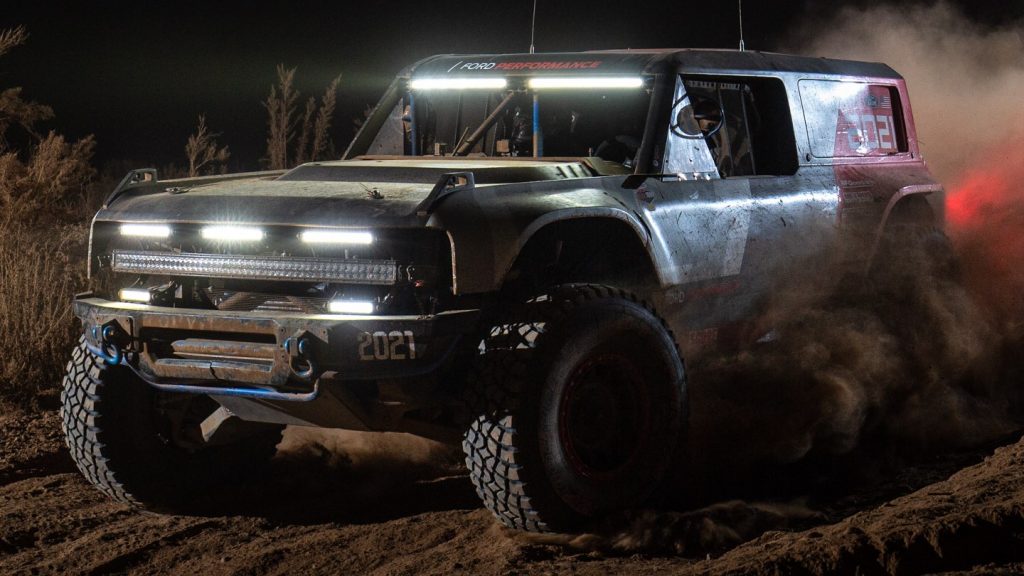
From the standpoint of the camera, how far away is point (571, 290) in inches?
219

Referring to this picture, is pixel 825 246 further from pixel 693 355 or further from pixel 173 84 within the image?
pixel 173 84

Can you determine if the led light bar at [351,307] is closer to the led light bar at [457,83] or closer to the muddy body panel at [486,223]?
the muddy body panel at [486,223]

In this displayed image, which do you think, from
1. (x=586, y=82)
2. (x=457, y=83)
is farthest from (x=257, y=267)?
(x=457, y=83)

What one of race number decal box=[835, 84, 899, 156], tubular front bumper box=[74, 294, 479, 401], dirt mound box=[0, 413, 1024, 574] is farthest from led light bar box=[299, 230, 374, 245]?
race number decal box=[835, 84, 899, 156]

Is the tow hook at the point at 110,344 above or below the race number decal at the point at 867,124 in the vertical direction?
below

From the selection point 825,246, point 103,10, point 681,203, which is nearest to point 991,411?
point 825,246

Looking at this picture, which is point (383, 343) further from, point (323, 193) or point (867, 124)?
point (867, 124)

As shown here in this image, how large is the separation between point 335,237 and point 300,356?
19.3 inches

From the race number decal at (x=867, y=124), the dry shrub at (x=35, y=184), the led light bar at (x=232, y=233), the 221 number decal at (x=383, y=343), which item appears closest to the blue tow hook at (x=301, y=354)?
the 221 number decal at (x=383, y=343)

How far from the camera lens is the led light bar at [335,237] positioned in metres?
5.16

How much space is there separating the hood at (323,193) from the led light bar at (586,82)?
51 cm

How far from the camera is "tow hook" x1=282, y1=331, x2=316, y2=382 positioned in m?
5.00

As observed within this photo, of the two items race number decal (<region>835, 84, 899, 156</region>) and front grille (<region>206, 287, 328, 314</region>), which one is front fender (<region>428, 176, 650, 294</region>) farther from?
race number decal (<region>835, 84, 899, 156</region>)

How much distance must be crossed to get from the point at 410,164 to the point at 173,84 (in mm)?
28118
